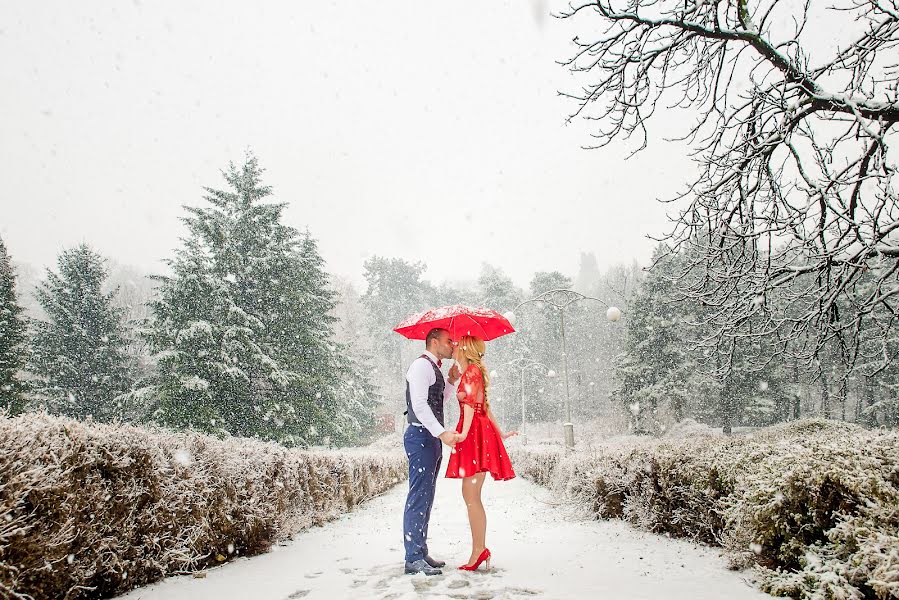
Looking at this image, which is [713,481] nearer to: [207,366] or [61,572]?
[61,572]

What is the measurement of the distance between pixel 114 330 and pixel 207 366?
12.4 m

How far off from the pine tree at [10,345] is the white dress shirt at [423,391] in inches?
898

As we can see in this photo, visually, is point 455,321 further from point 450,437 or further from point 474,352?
point 450,437

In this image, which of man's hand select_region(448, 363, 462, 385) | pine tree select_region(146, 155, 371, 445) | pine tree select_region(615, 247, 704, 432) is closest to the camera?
man's hand select_region(448, 363, 462, 385)

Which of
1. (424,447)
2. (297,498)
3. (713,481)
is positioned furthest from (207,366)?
(713,481)

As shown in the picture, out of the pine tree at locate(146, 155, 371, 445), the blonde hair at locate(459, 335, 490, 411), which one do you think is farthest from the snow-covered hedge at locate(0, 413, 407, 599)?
the pine tree at locate(146, 155, 371, 445)

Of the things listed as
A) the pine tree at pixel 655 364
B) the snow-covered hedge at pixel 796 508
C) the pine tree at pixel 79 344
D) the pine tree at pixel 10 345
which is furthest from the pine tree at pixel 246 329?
the pine tree at pixel 655 364

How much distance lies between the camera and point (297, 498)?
636cm

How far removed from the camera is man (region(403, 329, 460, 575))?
13.3ft

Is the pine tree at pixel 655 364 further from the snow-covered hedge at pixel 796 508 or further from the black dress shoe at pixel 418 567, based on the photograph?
the black dress shoe at pixel 418 567

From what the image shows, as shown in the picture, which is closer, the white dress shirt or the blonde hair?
the white dress shirt

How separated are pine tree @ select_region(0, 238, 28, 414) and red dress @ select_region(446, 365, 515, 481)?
909 inches

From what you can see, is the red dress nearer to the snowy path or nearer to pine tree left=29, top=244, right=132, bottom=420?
the snowy path

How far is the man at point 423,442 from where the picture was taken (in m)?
4.04
